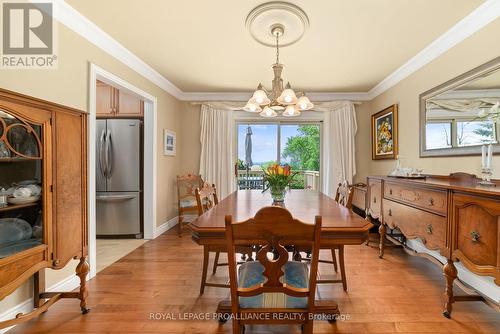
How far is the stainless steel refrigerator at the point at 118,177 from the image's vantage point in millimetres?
3566

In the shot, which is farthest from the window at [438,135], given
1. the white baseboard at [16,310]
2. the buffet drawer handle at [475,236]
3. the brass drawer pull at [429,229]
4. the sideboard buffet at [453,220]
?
the white baseboard at [16,310]

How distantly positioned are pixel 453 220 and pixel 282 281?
132 cm

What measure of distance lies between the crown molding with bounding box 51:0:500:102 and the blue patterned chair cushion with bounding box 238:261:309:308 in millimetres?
2526

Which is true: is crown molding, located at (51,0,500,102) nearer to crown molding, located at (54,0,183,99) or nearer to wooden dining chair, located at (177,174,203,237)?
crown molding, located at (54,0,183,99)

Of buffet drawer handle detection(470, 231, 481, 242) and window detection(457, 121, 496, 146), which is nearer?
buffet drawer handle detection(470, 231, 481, 242)

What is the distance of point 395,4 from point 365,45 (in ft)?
2.34

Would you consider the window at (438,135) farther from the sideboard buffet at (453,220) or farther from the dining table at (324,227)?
the dining table at (324,227)

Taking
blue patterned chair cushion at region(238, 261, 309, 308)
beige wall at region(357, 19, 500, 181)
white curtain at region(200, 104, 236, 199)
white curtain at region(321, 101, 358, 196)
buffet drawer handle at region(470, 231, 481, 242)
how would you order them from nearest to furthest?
blue patterned chair cushion at region(238, 261, 309, 308), buffet drawer handle at region(470, 231, 481, 242), beige wall at region(357, 19, 500, 181), white curtain at region(321, 101, 358, 196), white curtain at region(200, 104, 236, 199)

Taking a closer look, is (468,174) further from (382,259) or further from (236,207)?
(236,207)

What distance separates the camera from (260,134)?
502 centimetres

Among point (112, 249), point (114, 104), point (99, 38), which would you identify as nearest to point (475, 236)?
point (99, 38)

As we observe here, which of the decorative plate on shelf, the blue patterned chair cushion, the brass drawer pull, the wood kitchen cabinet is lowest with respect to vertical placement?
the blue patterned chair cushion

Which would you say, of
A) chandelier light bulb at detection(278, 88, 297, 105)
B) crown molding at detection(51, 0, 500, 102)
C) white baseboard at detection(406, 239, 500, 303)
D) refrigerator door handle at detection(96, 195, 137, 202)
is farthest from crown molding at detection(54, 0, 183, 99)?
white baseboard at detection(406, 239, 500, 303)

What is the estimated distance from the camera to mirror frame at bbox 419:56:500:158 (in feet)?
6.77
